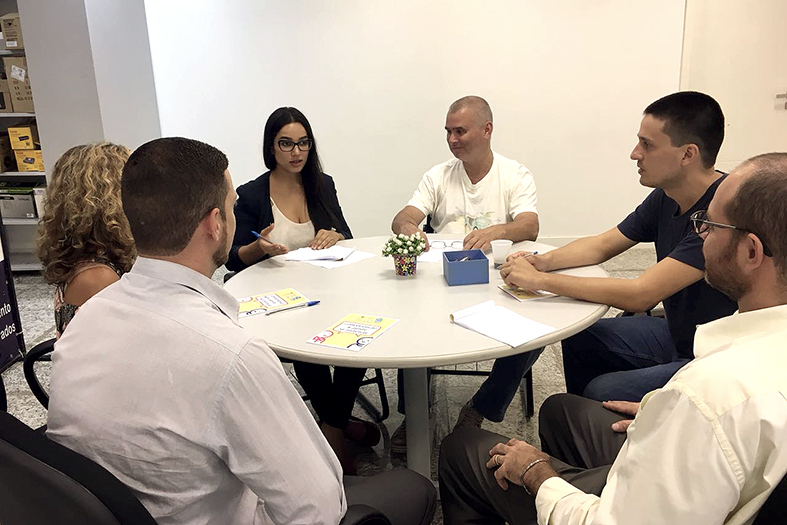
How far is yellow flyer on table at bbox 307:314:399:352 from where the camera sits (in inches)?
60.6

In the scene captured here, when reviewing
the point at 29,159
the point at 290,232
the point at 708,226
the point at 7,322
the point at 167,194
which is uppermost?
the point at 167,194

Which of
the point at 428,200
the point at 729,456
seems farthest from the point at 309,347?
the point at 428,200

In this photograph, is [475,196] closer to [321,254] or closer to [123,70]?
[321,254]

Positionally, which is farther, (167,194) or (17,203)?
(17,203)

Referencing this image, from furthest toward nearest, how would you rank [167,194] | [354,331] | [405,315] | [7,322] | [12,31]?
1. [12,31]
2. [7,322]
3. [405,315]
4. [354,331]
5. [167,194]

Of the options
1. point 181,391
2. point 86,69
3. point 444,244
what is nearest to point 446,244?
point 444,244

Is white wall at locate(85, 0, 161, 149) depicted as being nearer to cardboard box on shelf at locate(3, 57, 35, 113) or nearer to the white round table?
cardboard box on shelf at locate(3, 57, 35, 113)

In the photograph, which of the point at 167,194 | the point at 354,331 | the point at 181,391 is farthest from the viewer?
the point at 354,331

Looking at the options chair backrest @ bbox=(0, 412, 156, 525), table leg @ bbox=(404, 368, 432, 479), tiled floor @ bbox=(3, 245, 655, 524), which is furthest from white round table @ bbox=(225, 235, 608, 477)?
chair backrest @ bbox=(0, 412, 156, 525)

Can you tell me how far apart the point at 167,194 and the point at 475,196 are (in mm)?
1948

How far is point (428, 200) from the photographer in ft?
9.52

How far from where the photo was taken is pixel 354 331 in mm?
1607

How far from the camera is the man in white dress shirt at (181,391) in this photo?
902 millimetres

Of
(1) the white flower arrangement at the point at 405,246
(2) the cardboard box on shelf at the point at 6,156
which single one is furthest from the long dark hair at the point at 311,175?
(2) the cardboard box on shelf at the point at 6,156
